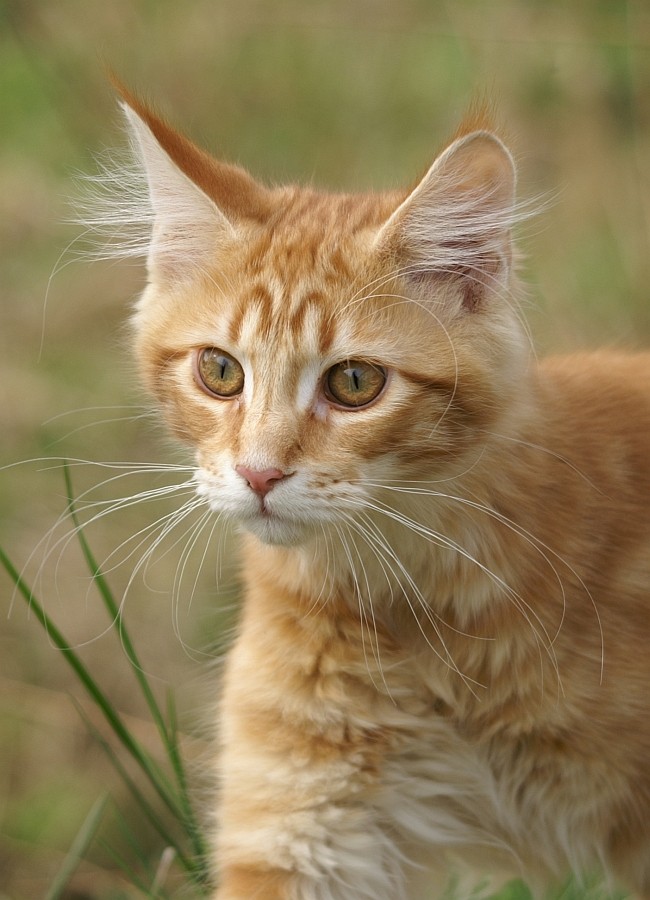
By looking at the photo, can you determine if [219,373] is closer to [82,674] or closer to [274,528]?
[274,528]

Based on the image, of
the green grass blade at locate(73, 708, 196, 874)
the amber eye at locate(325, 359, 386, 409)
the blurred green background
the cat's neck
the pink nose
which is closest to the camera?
the pink nose

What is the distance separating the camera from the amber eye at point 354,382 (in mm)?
2023

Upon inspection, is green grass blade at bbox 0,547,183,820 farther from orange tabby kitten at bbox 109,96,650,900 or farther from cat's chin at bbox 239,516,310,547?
cat's chin at bbox 239,516,310,547

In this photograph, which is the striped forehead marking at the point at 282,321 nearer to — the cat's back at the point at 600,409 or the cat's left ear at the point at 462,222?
the cat's left ear at the point at 462,222

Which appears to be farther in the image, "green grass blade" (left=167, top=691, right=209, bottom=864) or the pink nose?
"green grass blade" (left=167, top=691, right=209, bottom=864)

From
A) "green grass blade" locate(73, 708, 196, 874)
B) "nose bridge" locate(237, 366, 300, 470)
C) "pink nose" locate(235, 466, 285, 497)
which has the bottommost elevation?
"green grass blade" locate(73, 708, 196, 874)

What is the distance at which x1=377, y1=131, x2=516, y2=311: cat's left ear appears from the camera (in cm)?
204

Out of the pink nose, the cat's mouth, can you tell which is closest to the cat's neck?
the cat's mouth

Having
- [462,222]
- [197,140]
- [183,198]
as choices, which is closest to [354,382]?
[462,222]

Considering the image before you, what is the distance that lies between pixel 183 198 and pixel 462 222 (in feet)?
1.75

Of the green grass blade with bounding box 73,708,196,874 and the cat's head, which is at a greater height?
the cat's head

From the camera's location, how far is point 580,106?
489 cm

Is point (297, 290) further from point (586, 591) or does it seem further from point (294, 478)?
point (586, 591)

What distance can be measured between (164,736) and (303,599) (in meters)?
0.42
